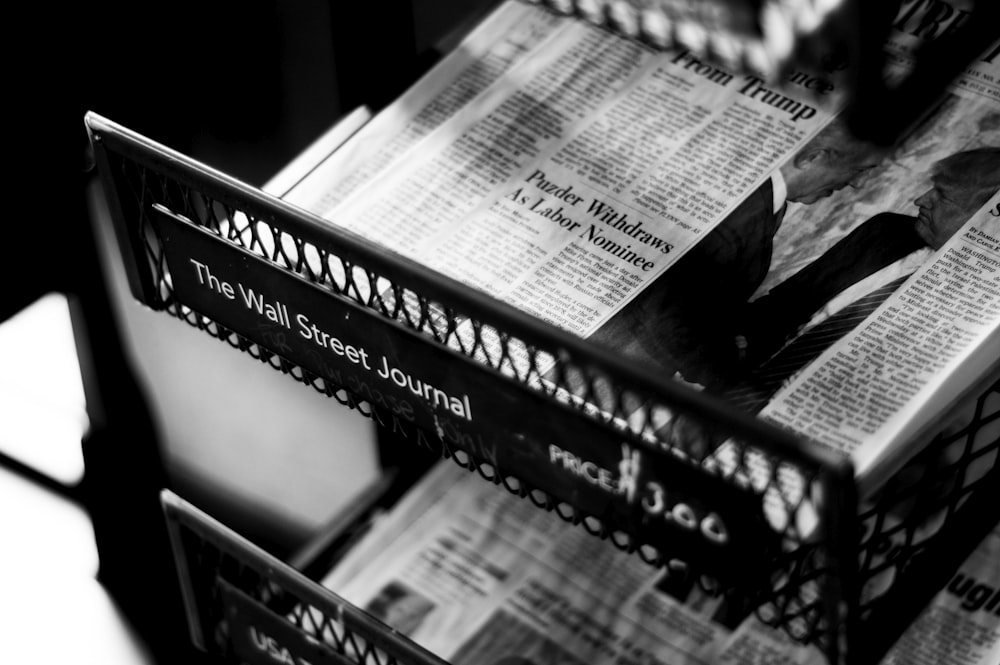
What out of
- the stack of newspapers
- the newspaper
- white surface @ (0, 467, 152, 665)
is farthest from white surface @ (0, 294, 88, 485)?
the stack of newspapers

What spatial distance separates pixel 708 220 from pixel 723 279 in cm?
4

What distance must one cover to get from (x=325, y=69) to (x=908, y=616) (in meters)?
0.79

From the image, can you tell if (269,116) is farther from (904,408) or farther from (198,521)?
(904,408)

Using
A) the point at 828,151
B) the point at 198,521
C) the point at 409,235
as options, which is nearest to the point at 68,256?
the point at 198,521

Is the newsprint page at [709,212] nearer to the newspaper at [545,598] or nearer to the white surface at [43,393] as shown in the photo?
the newspaper at [545,598]

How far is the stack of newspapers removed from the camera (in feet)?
1.91

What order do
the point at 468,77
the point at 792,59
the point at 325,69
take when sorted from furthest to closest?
the point at 325,69 → the point at 468,77 → the point at 792,59

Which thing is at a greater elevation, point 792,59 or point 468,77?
point 792,59

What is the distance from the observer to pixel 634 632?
0.88 metres

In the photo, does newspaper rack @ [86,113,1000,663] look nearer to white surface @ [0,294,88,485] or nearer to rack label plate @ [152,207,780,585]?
rack label plate @ [152,207,780,585]

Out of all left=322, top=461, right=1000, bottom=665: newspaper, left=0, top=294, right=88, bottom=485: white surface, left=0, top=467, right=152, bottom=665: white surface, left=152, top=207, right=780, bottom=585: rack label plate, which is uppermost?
left=152, top=207, right=780, bottom=585: rack label plate

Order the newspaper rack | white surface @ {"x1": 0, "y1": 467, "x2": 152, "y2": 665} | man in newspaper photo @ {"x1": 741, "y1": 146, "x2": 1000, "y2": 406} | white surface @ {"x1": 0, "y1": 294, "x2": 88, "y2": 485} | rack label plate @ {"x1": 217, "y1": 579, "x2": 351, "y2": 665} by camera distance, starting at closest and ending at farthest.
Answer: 1. the newspaper rack
2. man in newspaper photo @ {"x1": 741, "y1": 146, "x2": 1000, "y2": 406}
3. rack label plate @ {"x1": 217, "y1": 579, "x2": 351, "y2": 665}
4. white surface @ {"x1": 0, "y1": 467, "x2": 152, "y2": 665}
5. white surface @ {"x1": 0, "y1": 294, "x2": 88, "y2": 485}

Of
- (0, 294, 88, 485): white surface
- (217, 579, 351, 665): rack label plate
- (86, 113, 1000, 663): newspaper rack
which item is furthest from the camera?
(0, 294, 88, 485): white surface

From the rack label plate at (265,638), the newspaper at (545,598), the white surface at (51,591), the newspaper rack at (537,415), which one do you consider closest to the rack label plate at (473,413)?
the newspaper rack at (537,415)
